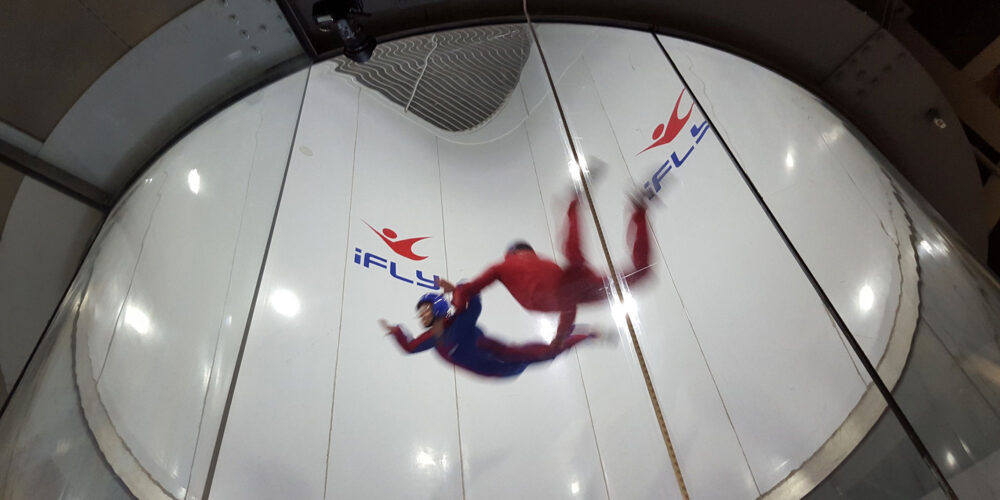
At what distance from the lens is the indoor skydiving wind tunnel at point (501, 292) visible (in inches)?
56.3

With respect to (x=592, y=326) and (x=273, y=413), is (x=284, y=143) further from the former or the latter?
(x=592, y=326)

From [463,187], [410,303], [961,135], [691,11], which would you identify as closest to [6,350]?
[410,303]

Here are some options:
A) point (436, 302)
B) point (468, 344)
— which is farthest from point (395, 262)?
point (468, 344)

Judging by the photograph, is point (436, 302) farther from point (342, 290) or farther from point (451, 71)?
point (451, 71)

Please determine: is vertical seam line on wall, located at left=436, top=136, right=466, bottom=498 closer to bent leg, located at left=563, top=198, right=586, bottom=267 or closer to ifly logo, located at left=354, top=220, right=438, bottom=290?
ifly logo, located at left=354, top=220, right=438, bottom=290

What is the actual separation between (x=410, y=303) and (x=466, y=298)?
0.86 ft

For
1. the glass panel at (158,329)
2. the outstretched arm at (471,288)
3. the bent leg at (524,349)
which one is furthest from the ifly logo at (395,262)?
the glass panel at (158,329)

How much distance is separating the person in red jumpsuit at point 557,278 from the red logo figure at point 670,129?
294mm

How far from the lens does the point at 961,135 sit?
2.25 m

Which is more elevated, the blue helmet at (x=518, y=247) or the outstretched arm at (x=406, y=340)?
the blue helmet at (x=518, y=247)

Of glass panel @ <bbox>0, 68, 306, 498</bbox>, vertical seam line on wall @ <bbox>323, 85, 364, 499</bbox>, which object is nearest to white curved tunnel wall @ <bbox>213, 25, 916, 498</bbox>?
vertical seam line on wall @ <bbox>323, 85, 364, 499</bbox>

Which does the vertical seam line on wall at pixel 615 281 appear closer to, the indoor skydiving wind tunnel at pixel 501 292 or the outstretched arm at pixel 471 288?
the indoor skydiving wind tunnel at pixel 501 292

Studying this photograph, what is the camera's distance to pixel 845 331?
4.57 ft

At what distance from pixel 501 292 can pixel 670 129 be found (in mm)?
1106
